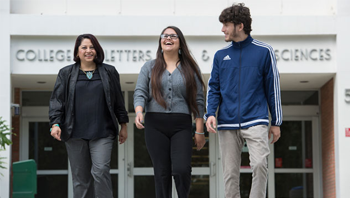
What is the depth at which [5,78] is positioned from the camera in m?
12.6

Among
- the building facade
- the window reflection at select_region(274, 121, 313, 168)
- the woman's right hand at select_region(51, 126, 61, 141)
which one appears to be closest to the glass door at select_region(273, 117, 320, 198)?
the window reflection at select_region(274, 121, 313, 168)

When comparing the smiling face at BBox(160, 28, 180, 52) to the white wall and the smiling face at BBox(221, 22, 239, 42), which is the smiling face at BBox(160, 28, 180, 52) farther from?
the white wall

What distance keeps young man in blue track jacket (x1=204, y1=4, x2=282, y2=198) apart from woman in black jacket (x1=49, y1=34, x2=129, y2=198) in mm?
1023

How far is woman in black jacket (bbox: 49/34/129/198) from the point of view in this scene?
5.45m

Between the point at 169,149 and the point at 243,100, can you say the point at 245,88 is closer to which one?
the point at 243,100

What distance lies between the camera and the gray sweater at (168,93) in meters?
5.39

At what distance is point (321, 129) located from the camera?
15320 mm

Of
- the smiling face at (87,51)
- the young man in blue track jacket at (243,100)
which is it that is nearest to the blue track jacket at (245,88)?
the young man in blue track jacket at (243,100)

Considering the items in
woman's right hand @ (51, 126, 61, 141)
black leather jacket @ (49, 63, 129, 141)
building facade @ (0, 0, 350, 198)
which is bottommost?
woman's right hand @ (51, 126, 61, 141)

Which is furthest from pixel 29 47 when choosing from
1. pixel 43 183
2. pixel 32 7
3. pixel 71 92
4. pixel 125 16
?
pixel 71 92

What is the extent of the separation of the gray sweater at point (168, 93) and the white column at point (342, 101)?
7891mm

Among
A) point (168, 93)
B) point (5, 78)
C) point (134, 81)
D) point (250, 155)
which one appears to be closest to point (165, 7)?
point (134, 81)

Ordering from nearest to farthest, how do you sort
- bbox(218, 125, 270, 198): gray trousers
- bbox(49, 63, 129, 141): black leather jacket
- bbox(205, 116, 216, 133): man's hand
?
bbox(218, 125, 270, 198): gray trousers < bbox(205, 116, 216, 133): man's hand < bbox(49, 63, 129, 141): black leather jacket

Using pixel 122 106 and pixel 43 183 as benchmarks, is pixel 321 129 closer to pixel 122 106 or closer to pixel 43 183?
pixel 43 183
